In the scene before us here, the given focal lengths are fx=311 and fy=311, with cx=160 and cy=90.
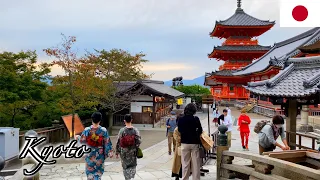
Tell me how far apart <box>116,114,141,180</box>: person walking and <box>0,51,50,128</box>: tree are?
10.6 metres

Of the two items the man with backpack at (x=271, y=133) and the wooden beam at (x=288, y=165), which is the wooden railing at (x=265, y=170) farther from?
the man with backpack at (x=271, y=133)

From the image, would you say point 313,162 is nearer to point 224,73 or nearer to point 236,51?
point 224,73

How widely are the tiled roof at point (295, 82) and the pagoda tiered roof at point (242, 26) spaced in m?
33.7

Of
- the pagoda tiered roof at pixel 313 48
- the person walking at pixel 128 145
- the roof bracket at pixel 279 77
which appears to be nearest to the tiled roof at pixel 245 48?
the roof bracket at pixel 279 77

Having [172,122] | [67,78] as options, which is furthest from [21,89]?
[172,122]

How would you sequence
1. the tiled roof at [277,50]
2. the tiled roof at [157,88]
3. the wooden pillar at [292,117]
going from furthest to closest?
the tiled roof at [277,50], the tiled roof at [157,88], the wooden pillar at [292,117]

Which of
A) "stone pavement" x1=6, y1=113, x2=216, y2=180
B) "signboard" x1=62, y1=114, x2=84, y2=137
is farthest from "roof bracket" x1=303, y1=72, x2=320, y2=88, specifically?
"signboard" x1=62, y1=114, x2=84, y2=137

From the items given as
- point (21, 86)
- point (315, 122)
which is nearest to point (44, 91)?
point (21, 86)

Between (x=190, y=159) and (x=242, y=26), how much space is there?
1483 inches

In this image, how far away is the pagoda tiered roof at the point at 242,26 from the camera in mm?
41719

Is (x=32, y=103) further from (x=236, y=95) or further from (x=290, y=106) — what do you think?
(x=236, y=95)

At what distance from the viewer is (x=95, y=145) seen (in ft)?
20.1

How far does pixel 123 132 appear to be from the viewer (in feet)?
21.7

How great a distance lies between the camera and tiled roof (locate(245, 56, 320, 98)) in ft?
25.6
